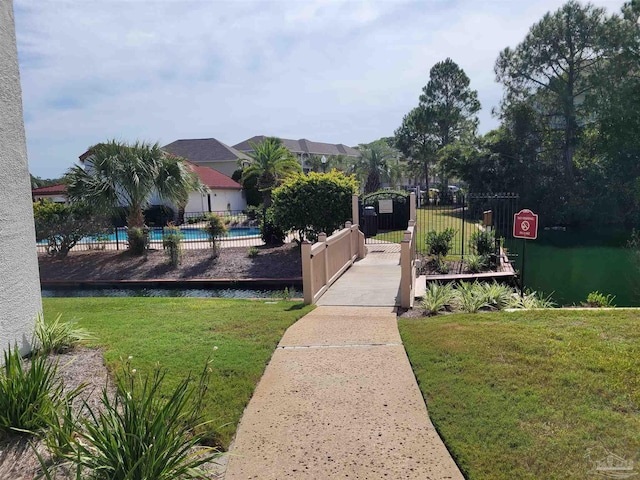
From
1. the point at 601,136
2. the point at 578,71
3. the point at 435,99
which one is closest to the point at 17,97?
the point at 601,136

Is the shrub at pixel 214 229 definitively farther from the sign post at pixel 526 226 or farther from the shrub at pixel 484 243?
the sign post at pixel 526 226

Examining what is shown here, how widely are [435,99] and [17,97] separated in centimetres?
5199

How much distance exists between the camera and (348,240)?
525 inches

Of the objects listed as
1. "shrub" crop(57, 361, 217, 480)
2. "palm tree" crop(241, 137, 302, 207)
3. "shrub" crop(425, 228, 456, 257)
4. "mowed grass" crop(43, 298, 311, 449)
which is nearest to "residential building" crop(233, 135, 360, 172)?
"palm tree" crop(241, 137, 302, 207)

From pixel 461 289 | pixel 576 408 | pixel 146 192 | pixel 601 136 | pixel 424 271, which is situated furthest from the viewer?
pixel 601 136

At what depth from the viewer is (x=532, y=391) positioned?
14.2ft

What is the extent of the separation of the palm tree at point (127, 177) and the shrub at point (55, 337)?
1288 cm

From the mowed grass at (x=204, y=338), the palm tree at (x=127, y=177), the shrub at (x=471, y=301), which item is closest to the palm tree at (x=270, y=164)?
the palm tree at (x=127, y=177)

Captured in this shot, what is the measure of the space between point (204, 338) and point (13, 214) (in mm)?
2695

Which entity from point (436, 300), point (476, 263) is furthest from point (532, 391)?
point (476, 263)

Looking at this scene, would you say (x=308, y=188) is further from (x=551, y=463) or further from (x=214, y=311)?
(x=551, y=463)

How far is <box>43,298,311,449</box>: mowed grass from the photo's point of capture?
456 centimetres

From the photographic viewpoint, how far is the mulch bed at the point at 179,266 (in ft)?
51.7

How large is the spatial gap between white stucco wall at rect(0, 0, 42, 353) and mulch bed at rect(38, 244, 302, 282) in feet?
32.7
